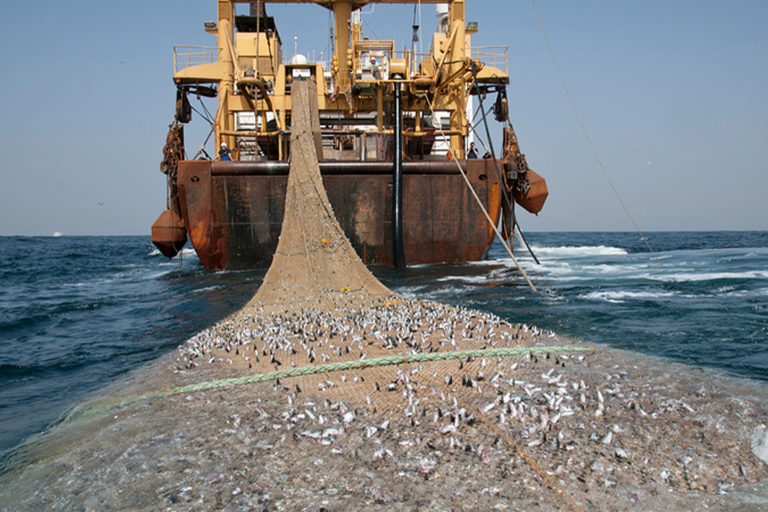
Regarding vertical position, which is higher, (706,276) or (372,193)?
(372,193)

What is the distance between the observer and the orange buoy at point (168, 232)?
50.1ft

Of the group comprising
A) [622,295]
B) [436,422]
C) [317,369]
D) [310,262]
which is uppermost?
[310,262]

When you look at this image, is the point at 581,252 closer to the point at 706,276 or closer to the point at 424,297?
the point at 706,276

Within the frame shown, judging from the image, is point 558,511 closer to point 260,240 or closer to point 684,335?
point 684,335

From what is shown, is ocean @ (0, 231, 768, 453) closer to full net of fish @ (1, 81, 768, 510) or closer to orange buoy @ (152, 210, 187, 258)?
orange buoy @ (152, 210, 187, 258)

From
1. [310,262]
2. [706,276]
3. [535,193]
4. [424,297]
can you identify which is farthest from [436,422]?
[706,276]

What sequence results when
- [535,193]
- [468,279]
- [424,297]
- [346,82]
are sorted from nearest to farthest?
[424,297] → [468,279] → [535,193] → [346,82]

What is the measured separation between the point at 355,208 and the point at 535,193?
17.9 feet

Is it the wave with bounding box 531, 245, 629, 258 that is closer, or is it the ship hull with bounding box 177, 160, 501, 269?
the ship hull with bounding box 177, 160, 501, 269

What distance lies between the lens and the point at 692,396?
4.37 metres

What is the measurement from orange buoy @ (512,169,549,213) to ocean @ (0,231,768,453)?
7.14ft

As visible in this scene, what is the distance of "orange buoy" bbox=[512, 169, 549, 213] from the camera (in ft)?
51.1

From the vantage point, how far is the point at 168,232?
15.3 m

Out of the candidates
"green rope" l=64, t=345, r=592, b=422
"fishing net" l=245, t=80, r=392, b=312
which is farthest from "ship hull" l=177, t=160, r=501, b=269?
"green rope" l=64, t=345, r=592, b=422
